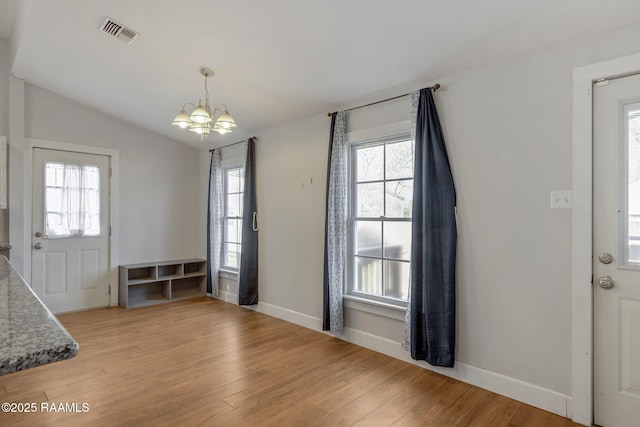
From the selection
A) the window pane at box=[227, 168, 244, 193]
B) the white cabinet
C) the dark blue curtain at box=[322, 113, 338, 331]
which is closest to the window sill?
the dark blue curtain at box=[322, 113, 338, 331]

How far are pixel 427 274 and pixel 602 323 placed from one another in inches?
43.7

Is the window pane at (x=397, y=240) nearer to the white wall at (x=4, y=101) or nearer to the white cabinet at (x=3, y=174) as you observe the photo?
the white cabinet at (x=3, y=174)

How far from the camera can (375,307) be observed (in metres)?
3.29

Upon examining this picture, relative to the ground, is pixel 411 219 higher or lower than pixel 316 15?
lower

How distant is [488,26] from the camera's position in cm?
224

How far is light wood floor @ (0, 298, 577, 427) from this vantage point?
2.19m

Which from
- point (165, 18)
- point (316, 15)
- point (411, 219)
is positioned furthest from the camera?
point (411, 219)

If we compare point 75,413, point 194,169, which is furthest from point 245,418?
point 194,169

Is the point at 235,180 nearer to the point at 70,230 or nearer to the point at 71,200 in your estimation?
the point at 71,200

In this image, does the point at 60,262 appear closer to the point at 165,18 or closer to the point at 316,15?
the point at 165,18

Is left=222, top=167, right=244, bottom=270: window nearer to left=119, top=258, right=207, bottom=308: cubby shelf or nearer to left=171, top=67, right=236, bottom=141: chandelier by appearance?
left=119, top=258, right=207, bottom=308: cubby shelf

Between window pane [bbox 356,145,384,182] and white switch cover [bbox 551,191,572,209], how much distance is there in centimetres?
146

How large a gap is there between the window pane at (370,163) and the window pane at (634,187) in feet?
5.98

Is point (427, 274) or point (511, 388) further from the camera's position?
point (427, 274)
